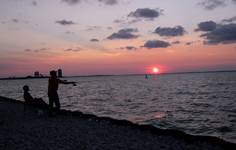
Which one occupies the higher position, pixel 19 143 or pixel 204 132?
pixel 19 143

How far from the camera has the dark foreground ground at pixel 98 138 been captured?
8172mm

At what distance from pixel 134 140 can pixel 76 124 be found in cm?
406

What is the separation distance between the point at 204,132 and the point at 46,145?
413 inches

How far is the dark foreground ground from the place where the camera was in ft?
26.8

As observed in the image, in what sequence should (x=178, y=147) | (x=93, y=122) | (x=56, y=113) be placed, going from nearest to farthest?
1. (x=178, y=147)
2. (x=93, y=122)
3. (x=56, y=113)

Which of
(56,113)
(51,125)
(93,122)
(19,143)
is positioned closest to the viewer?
(19,143)

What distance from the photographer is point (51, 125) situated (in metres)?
11.8

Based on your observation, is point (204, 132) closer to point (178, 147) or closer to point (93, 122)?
point (93, 122)

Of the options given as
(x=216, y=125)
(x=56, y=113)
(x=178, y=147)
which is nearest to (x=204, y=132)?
(x=216, y=125)

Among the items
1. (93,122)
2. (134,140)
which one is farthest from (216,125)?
(134,140)

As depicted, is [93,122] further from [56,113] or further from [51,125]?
[56,113]

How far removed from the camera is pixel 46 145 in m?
8.44

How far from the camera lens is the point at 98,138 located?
30.3 ft

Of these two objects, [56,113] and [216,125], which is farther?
[216,125]
